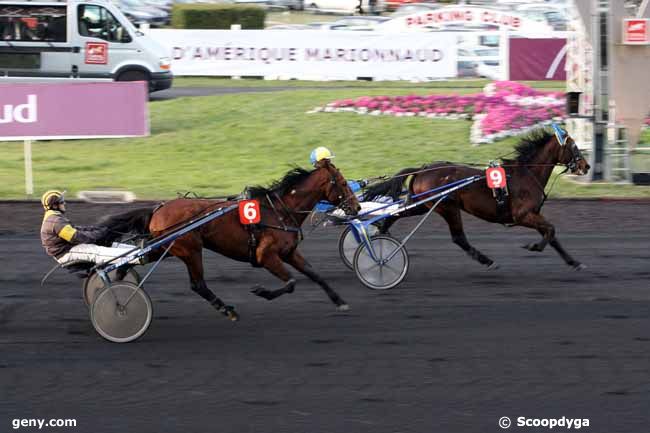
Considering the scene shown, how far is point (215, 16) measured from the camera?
99.8ft

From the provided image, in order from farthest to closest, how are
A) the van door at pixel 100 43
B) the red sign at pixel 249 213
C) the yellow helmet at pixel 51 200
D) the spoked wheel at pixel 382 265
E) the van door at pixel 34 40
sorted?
the van door at pixel 100 43, the van door at pixel 34 40, the spoked wheel at pixel 382 265, the red sign at pixel 249 213, the yellow helmet at pixel 51 200

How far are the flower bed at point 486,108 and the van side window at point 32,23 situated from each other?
5560 millimetres

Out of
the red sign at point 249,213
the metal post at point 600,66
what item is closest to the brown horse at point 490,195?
the red sign at point 249,213

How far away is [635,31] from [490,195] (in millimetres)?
6310

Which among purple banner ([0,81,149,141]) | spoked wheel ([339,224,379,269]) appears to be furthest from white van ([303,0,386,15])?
spoked wheel ([339,224,379,269])

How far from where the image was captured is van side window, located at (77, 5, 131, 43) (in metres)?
21.0

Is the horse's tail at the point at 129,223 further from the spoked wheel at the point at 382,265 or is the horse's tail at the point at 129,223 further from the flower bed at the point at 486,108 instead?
the flower bed at the point at 486,108

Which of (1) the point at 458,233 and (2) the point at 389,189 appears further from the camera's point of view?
(1) the point at 458,233

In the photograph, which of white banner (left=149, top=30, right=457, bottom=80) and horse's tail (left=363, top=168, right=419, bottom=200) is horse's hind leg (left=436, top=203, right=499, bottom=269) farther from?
white banner (left=149, top=30, right=457, bottom=80)

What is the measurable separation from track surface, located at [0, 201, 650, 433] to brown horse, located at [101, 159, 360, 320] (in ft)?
1.49

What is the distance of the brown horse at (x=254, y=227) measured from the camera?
790 cm

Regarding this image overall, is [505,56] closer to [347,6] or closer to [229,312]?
[347,6]

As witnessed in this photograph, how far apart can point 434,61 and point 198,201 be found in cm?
1809

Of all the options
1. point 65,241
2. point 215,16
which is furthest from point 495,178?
point 215,16
